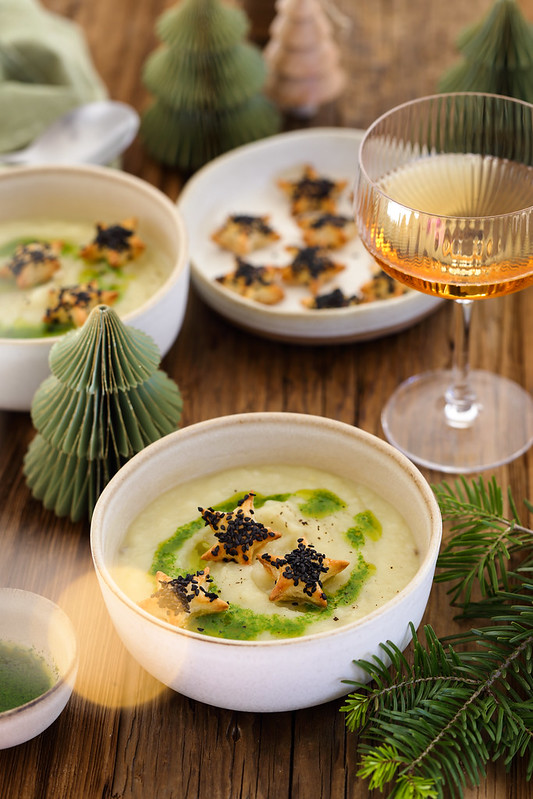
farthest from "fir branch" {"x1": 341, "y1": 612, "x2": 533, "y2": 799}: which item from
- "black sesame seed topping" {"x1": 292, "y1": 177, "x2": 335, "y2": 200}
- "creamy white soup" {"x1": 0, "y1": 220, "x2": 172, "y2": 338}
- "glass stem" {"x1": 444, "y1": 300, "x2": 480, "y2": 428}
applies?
"black sesame seed topping" {"x1": 292, "y1": 177, "x2": 335, "y2": 200}

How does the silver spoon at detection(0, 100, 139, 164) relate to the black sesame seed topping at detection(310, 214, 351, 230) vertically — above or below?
above

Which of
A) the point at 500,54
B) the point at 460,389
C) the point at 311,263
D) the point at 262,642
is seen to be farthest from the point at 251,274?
the point at 262,642

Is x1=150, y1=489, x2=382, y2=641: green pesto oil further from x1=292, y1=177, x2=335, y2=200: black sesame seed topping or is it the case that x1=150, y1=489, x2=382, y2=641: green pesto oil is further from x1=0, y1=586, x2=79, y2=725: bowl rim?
x1=292, y1=177, x2=335, y2=200: black sesame seed topping

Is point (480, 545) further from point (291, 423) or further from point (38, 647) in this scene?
point (38, 647)

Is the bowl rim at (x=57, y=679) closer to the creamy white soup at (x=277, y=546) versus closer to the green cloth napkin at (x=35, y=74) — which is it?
the creamy white soup at (x=277, y=546)

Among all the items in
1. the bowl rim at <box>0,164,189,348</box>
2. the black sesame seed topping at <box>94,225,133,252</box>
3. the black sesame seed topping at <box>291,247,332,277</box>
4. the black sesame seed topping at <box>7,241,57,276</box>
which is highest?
the bowl rim at <box>0,164,189,348</box>

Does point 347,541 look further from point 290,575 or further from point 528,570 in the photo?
point 528,570
